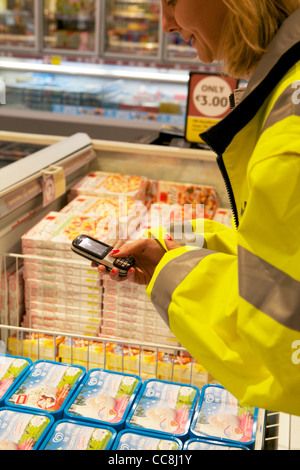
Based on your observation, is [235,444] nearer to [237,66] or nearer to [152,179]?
[237,66]

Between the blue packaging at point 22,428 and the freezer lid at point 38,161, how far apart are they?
869mm

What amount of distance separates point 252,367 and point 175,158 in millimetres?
2140

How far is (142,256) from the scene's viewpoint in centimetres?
149

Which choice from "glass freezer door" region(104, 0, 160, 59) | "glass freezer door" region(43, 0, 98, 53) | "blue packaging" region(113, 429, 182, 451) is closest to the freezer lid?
"blue packaging" region(113, 429, 182, 451)

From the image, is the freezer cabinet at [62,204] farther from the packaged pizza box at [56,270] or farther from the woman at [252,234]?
the woman at [252,234]

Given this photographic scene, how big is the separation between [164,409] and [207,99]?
71.7 inches

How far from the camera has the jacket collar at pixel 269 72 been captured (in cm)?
99

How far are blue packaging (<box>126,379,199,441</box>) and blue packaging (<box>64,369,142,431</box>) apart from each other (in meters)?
0.03

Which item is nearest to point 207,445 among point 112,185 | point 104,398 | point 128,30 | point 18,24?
point 104,398

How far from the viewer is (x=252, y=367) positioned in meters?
1.03

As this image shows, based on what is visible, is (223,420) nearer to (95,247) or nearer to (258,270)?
(95,247)

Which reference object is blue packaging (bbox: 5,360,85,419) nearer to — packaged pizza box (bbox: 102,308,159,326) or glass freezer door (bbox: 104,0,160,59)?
packaged pizza box (bbox: 102,308,159,326)

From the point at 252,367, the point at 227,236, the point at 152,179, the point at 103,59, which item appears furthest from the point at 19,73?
the point at 252,367

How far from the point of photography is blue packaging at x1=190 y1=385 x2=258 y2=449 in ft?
5.24
